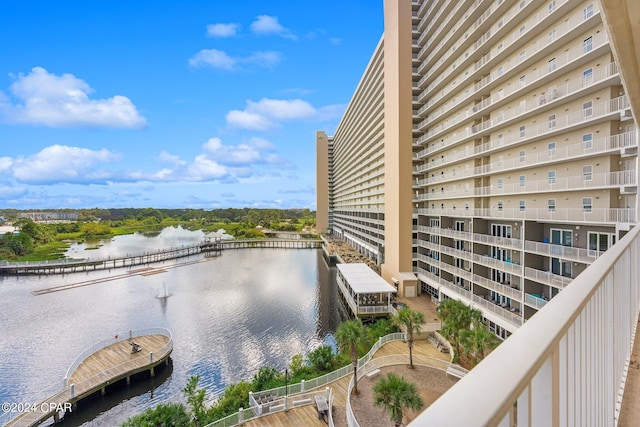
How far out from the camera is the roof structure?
28631 millimetres

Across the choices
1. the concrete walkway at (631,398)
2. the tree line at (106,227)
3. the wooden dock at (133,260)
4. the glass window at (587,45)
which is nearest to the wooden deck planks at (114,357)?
the concrete walkway at (631,398)

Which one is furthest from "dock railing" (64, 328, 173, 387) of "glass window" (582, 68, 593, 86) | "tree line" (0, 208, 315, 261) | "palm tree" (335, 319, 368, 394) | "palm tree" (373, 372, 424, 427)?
"tree line" (0, 208, 315, 261)

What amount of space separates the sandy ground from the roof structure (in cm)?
986

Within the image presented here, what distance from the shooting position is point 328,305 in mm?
35938

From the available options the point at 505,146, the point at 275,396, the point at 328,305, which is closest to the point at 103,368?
the point at 275,396

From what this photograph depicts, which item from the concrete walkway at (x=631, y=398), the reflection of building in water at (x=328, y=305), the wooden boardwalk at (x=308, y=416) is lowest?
the reflection of building in water at (x=328, y=305)

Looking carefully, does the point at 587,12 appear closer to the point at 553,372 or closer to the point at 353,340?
the point at 353,340

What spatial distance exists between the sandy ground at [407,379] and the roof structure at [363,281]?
9863 millimetres

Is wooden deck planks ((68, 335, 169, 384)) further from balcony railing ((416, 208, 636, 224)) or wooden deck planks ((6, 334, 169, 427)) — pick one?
balcony railing ((416, 208, 636, 224))

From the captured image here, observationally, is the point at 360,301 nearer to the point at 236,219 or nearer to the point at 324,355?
the point at 324,355

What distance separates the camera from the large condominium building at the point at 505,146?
17031 mm

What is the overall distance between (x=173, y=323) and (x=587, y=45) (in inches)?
1471

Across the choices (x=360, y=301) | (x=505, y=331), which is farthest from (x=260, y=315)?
(x=505, y=331)

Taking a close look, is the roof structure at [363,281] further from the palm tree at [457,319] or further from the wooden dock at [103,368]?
the wooden dock at [103,368]
